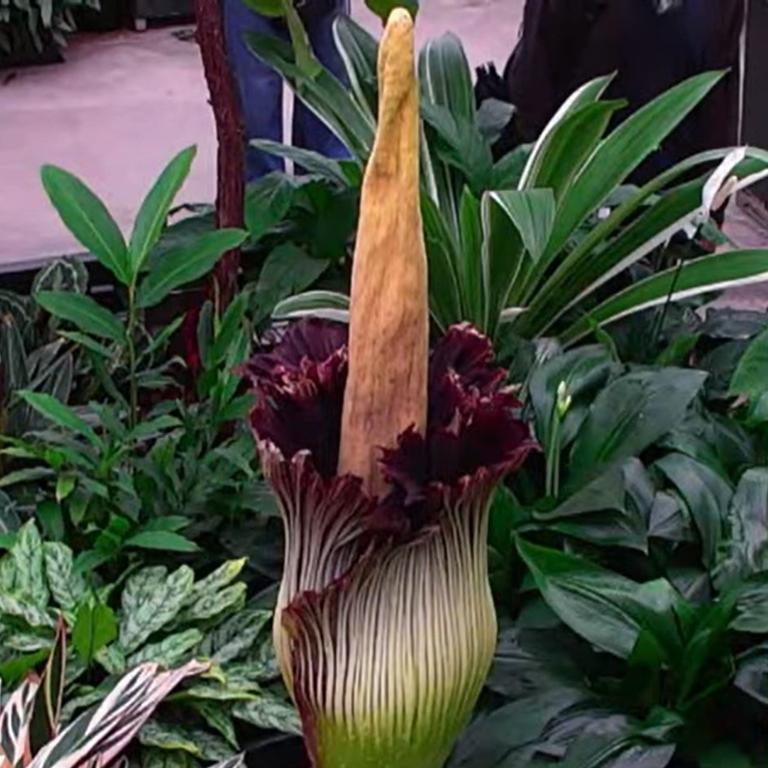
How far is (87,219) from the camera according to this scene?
1.80 m

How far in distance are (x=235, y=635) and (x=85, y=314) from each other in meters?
0.44

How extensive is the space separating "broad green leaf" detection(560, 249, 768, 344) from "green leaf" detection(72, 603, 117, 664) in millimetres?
701

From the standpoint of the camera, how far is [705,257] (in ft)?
6.30

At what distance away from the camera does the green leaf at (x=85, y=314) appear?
176 cm

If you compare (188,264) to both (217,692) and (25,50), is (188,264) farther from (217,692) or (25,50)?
(25,50)

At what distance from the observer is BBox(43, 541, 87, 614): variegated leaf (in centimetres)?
156

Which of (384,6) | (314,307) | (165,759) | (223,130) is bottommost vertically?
(165,759)

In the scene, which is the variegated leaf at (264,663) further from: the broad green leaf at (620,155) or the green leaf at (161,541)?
the broad green leaf at (620,155)

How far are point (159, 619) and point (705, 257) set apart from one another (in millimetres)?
814

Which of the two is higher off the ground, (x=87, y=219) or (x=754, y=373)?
(x=87, y=219)

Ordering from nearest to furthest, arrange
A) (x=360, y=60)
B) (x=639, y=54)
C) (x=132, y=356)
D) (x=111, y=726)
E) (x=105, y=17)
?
1. (x=111, y=726)
2. (x=132, y=356)
3. (x=360, y=60)
4. (x=639, y=54)
5. (x=105, y=17)

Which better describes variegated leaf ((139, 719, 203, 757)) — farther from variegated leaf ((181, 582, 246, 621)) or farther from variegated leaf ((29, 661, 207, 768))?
variegated leaf ((29, 661, 207, 768))

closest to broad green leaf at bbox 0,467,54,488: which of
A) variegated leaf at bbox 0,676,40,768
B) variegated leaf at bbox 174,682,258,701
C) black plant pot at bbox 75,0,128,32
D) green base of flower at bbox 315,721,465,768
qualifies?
variegated leaf at bbox 174,682,258,701

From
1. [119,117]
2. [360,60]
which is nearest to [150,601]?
[360,60]
